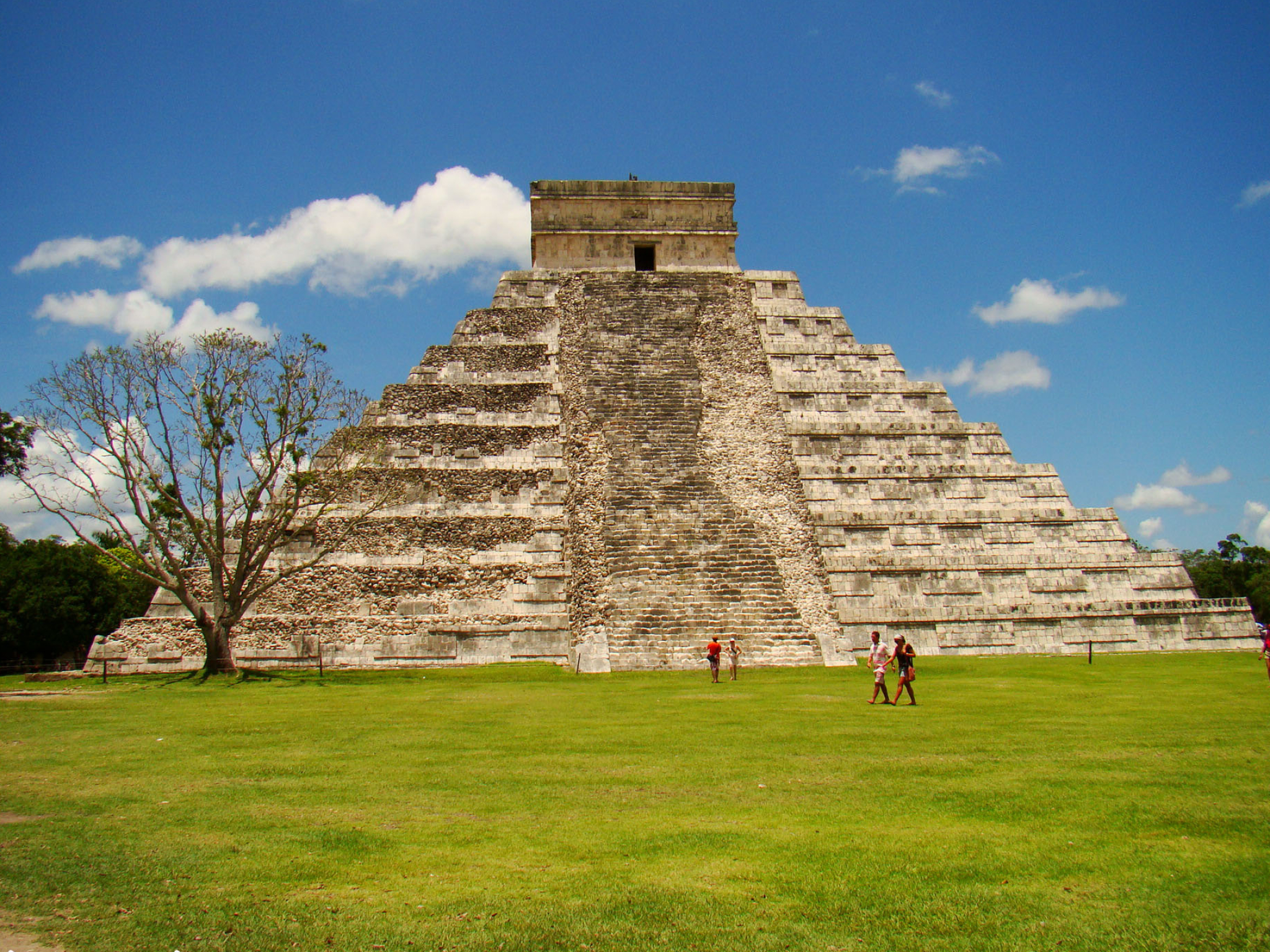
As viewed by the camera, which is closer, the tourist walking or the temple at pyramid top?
the tourist walking

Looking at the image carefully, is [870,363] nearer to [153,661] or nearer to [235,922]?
[153,661]

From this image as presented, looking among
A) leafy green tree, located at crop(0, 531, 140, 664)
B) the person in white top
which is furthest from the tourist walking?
leafy green tree, located at crop(0, 531, 140, 664)

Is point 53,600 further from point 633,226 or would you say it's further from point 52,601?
point 633,226

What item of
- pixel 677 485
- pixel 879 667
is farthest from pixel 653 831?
pixel 677 485

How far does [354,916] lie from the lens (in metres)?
4.29

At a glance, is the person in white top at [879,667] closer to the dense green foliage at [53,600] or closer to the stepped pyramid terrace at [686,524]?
the stepped pyramid terrace at [686,524]

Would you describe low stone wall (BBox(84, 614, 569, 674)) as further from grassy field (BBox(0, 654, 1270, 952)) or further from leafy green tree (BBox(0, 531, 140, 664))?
leafy green tree (BBox(0, 531, 140, 664))

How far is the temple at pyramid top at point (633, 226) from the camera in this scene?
2667cm

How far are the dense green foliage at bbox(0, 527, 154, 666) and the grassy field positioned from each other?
28.4 meters

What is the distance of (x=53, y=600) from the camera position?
3431 cm

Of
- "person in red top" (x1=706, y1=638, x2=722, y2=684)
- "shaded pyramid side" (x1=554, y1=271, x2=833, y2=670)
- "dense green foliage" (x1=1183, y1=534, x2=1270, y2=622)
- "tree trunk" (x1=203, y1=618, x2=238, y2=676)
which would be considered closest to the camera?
"person in red top" (x1=706, y1=638, x2=722, y2=684)

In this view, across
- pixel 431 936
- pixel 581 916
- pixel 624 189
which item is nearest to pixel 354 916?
pixel 431 936

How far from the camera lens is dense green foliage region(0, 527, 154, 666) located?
1328 inches

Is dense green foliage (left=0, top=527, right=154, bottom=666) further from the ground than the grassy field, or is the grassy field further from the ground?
dense green foliage (left=0, top=527, right=154, bottom=666)
